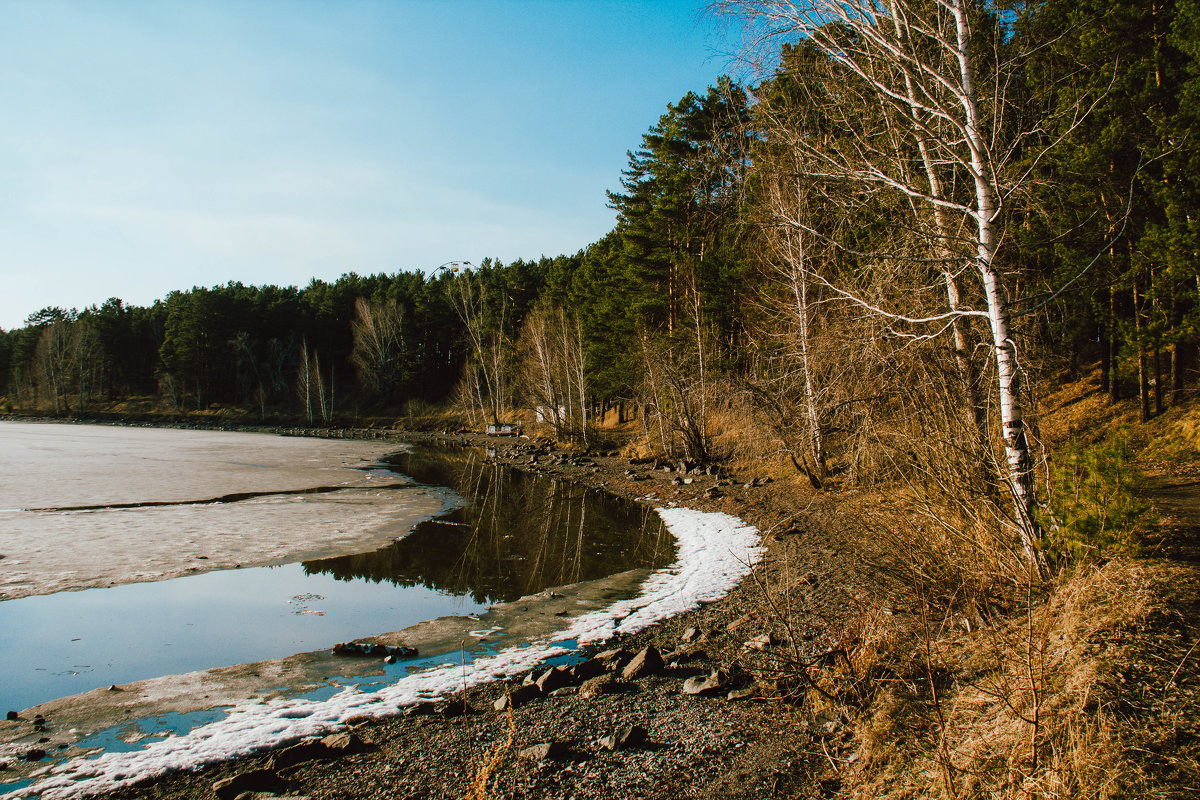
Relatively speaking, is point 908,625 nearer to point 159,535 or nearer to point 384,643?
point 384,643

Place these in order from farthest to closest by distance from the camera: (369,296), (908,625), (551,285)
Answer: (369,296), (551,285), (908,625)

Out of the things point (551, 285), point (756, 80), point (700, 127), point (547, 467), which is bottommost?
point (547, 467)

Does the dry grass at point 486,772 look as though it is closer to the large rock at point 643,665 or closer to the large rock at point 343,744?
the large rock at point 343,744

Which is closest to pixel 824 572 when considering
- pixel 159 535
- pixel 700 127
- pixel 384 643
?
pixel 384 643

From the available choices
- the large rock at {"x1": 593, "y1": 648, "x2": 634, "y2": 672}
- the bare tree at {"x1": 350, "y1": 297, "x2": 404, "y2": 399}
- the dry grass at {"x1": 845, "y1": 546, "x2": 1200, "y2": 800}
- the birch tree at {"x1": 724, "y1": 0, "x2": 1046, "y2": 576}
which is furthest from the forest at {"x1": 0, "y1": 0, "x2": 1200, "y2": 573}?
the bare tree at {"x1": 350, "y1": 297, "x2": 404, "y2": 399}

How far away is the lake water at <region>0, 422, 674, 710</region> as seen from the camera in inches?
292

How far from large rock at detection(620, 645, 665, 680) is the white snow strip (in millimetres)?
1188

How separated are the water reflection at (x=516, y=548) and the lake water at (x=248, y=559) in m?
0.06

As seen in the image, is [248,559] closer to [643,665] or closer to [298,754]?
[298,754]

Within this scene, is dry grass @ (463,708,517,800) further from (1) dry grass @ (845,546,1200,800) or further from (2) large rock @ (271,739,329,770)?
(1) dry grass @ (845,546,1200,800)

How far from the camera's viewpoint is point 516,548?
12844mm

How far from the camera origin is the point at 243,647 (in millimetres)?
7328

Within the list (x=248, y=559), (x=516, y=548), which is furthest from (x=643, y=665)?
(x=248, y=559)

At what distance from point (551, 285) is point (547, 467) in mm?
24495
